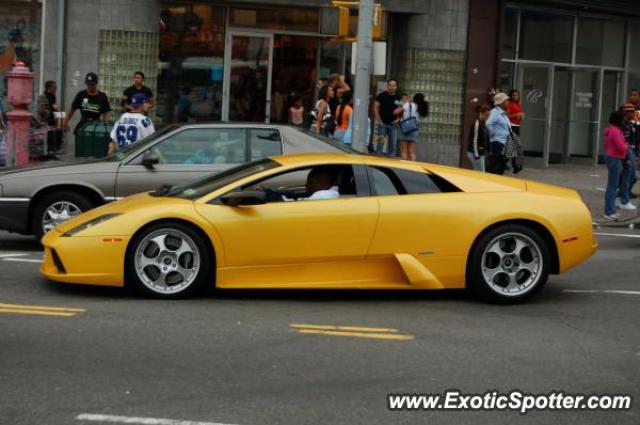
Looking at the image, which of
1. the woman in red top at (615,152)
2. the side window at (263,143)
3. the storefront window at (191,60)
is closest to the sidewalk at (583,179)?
the woman in red top at (615,152)

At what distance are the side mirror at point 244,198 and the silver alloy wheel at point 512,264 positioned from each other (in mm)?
1931

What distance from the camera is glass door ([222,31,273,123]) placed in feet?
75.3

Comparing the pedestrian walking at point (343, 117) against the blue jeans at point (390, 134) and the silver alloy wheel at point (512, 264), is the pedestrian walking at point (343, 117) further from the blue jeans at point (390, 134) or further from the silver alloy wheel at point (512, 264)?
the silver alloy wheel at point (512, 264)

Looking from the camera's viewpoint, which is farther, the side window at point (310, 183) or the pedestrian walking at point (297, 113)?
the pedestrian walking at point (297, 113)

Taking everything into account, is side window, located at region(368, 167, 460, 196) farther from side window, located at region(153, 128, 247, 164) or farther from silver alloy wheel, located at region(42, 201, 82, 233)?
silver alloy wheel, located at region(42, 201, 82, 233)

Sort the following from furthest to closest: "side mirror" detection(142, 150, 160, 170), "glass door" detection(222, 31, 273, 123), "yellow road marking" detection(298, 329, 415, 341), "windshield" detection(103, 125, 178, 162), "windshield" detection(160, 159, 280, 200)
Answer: "glass door" detection(222, 31, 273, 123) < "windshield" detection(103, 125, 178, 162) < "side mirror" detection(142, 150, 160, 170) < "windshield" detection(160, 159, 280, 200) < "yellow road marking" detection(298, 329, 415, 341)

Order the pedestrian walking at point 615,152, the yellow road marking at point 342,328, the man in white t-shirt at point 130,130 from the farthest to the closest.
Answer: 1. the pedestrian walking at point 615,152
2. the man in white t-shirt at point 130,130
3. the yellow road marking at point 342,328

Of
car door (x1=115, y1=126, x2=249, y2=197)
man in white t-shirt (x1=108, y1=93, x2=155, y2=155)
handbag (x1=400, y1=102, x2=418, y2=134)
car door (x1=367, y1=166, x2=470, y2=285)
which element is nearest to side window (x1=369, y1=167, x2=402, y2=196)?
car door (x1=367, y1=166, x2=470, y2=285)

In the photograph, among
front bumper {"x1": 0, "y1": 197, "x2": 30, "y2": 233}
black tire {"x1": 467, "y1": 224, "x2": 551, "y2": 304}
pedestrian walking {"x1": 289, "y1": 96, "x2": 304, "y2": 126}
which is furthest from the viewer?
pedestrian walking {"x1": 289, "y1": 96, "x2": 304, "y2": 126}

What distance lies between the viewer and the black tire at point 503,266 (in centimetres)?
949

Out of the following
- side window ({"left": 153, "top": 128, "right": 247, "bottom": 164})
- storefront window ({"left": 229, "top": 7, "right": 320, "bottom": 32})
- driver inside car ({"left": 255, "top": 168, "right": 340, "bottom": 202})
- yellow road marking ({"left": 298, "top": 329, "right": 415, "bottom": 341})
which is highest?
storefront window ({"left": 229, "top": 7, "right": 320, "bottom": 32})

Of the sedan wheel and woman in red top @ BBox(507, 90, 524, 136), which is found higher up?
woman in red top @ BBox(507, 90, 524, 136)

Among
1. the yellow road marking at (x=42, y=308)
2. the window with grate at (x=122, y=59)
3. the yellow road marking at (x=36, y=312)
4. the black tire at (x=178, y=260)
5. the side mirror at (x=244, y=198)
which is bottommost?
the yellow road marking at (x=36, y=312)

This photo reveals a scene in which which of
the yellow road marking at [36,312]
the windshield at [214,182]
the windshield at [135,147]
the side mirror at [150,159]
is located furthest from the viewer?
the windshield at [135,147]
